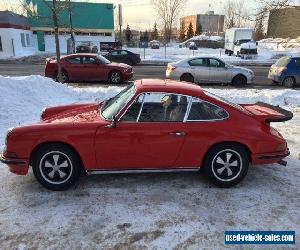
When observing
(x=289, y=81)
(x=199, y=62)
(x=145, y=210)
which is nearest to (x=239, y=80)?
(x=199, y=62)

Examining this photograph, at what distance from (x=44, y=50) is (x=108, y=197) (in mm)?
42336

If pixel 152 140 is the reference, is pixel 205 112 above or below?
above

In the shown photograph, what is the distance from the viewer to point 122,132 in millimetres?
4555

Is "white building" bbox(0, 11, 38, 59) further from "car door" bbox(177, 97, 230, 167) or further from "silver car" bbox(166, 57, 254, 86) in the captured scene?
"car door" bbox(177, 97, 230, 167)

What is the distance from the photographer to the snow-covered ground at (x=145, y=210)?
146 inches

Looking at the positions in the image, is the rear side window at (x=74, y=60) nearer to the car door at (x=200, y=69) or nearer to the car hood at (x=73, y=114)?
the car door at (x=200, y=69)

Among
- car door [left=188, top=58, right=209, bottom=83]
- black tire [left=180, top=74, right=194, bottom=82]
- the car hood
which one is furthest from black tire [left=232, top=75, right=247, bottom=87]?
the car hood

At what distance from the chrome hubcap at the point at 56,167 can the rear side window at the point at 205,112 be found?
1.88 metres

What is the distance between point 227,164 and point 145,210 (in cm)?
141

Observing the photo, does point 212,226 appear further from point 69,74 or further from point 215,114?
point 69,74

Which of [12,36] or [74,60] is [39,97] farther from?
[12,36]

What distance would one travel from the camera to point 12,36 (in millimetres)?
36000

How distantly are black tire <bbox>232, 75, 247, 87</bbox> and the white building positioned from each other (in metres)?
28.0

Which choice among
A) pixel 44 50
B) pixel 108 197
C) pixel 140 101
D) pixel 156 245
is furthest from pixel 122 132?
pixel 44 50
